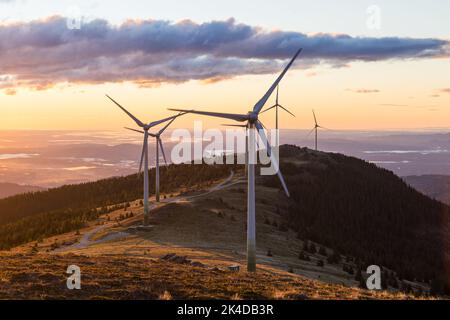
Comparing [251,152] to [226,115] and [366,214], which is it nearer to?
[226,115]

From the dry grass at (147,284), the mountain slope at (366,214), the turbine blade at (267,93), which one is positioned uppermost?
the turbine blade at (267,93)

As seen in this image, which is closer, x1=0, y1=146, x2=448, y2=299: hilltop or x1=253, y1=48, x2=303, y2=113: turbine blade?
x1=0, y1=146, x2=448, y2=299: hilltop

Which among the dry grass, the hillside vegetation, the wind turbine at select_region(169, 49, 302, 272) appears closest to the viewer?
the dry grass

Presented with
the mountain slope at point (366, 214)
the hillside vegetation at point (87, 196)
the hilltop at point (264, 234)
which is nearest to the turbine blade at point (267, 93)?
the hilltop at point (264, 234)

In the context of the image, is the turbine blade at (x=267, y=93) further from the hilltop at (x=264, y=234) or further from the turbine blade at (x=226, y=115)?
the hilltop at (x=264, y=234)

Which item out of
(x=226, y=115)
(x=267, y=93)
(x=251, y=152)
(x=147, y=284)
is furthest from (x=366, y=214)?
(x=147, y=284)

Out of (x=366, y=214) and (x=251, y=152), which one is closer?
(x=251, y=152)

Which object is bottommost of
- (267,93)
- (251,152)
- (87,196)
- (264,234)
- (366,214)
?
(87,196)

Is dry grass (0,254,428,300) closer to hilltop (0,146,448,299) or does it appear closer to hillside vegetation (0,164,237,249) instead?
hilltop (0,146,448,299)

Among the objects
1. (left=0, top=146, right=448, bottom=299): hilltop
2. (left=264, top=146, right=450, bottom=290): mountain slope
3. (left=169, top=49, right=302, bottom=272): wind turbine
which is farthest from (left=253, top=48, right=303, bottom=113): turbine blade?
(left=264, top=146, right=450, bottom=290): mountain slope
